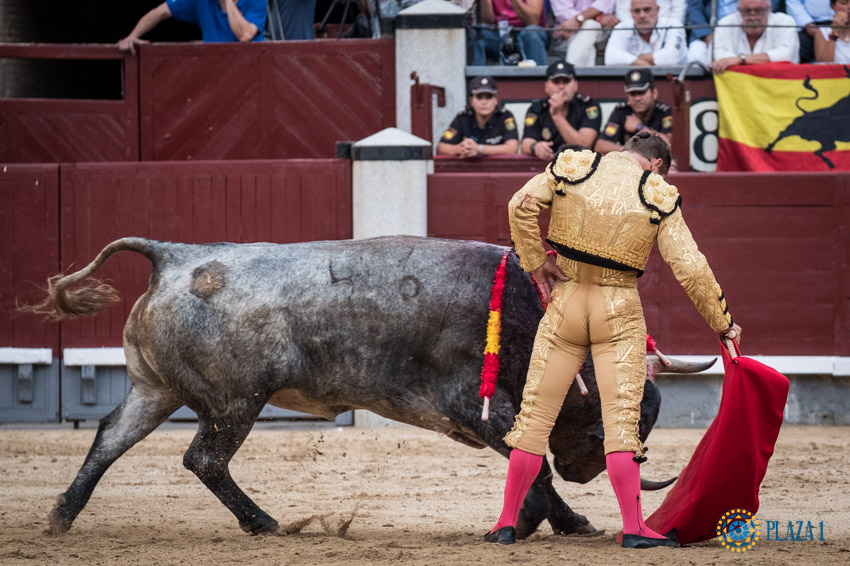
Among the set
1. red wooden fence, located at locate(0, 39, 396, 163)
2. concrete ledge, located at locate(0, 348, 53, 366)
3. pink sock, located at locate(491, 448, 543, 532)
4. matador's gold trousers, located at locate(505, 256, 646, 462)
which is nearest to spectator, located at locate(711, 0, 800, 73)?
red wooden fence, located at locate(0, 39, 396, 163)

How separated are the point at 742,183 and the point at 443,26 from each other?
2536mm

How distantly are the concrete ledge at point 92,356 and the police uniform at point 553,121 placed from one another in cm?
320

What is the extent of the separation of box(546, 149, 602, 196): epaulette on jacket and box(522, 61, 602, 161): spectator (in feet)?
13.1

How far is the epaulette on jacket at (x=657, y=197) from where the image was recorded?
13.5ft

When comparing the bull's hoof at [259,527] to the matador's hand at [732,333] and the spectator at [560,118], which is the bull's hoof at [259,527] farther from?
the spectator at [560,118]

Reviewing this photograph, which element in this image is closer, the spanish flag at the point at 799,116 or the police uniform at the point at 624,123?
the police uniform at the point at 624,123

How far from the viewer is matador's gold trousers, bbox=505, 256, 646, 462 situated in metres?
4.13

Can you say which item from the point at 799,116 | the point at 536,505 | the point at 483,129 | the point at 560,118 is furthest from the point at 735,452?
the point at 799,116

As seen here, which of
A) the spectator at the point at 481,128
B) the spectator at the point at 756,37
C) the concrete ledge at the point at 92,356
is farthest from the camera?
the spectator at the point at 756,37

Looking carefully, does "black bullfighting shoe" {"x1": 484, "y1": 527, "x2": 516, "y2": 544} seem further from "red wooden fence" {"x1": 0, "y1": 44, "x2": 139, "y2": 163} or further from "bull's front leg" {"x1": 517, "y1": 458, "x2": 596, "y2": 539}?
"red wooden fence" {"x1": 0, "y1": 44, "x2": 139, "y2": 163}

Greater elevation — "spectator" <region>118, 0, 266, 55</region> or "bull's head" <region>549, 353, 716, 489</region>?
"spectator" <region>118, 0, 266, 55</region>

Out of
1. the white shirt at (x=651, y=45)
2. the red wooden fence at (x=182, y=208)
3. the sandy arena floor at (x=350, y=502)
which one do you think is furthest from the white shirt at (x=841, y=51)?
the red wooden fence at (x=182, y=208)

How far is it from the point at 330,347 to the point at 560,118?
161 inches

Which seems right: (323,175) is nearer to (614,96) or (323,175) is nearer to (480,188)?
(480,188)
